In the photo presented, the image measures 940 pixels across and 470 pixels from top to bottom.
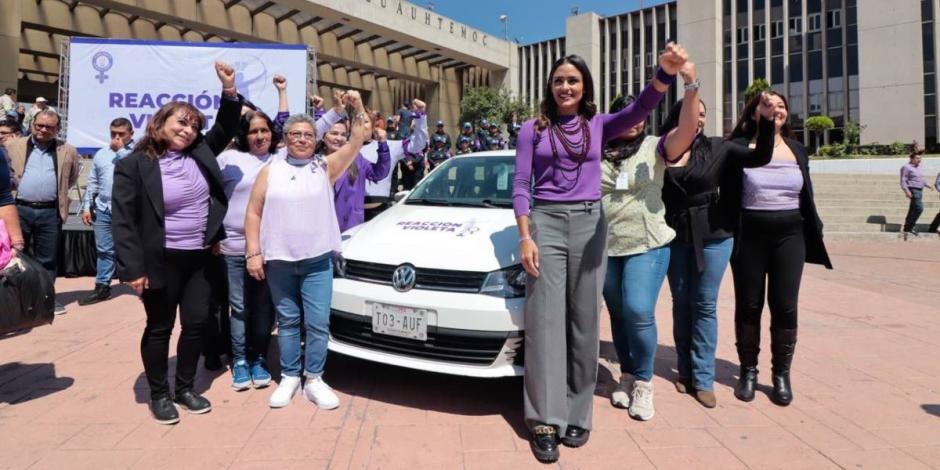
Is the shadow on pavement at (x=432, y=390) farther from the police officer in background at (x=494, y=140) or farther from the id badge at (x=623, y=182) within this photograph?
the police officer in background at (x=494, y=140)

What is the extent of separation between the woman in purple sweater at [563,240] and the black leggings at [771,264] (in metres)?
1.18

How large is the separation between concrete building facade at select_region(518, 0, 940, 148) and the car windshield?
31871mm

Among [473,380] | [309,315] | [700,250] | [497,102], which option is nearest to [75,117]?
[309,315]

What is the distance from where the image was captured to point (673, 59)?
2561mm

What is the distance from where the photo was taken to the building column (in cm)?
1512

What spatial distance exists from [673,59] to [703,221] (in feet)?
4.02

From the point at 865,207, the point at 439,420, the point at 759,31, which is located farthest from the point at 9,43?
the point at 759,31

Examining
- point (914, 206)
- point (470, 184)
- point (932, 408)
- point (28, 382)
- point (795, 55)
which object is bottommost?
point (932, 408)

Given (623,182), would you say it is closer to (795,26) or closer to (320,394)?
(320,394)

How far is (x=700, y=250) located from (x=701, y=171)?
1.56 ft

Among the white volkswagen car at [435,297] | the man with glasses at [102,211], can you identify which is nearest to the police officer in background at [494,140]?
the man with glasses at [102,211]

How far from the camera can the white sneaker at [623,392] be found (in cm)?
342

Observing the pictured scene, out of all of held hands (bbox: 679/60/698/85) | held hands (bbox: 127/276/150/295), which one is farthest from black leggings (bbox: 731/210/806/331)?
held hands (bbox: 127/276/150/295)

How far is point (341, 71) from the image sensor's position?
1046 inches
